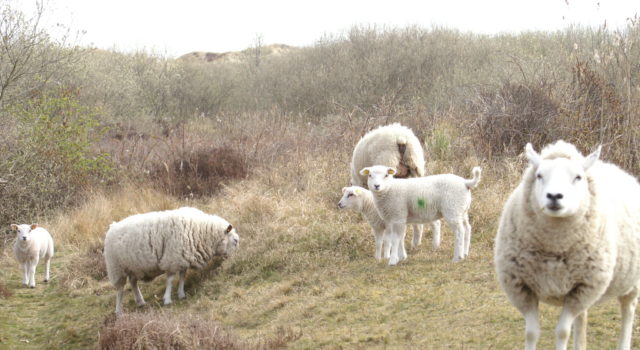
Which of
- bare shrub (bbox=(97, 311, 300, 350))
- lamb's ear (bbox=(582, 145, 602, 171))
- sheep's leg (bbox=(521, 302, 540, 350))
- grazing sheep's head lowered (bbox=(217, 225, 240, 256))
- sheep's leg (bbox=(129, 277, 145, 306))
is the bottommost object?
sheep's leg (bbox=(129, 277, 145, 306))

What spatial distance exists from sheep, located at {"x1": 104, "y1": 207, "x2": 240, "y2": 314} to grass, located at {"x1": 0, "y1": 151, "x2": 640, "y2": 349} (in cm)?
38

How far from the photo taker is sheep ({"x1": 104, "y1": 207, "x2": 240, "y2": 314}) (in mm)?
9531

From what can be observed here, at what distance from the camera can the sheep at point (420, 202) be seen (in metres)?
8.66

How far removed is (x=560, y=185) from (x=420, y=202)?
4.47 meters

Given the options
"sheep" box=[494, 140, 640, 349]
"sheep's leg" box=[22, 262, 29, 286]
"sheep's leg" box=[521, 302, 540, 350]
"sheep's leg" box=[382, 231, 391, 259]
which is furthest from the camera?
"sheep's leg" box=[22, 262, 29, 286]

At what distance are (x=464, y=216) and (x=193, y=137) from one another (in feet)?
40.1

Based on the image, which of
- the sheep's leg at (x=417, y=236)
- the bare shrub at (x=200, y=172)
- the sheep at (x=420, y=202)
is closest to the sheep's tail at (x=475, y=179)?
the sheep at (x=420, y=202)

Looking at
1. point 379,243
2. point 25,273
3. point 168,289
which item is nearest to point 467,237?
point 379,243

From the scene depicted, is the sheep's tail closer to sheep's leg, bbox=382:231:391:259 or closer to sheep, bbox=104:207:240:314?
sheep's leg, bbox=382:231:391:259

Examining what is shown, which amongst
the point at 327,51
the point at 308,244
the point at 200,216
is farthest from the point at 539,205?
the point at 327,51

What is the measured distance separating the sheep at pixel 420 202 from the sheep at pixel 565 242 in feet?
11.8

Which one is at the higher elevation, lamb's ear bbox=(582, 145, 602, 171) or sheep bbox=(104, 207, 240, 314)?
lamb's ear bbox=(582, 145, 602, 171)

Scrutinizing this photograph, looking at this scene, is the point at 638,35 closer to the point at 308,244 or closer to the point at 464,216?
the point at 464,216

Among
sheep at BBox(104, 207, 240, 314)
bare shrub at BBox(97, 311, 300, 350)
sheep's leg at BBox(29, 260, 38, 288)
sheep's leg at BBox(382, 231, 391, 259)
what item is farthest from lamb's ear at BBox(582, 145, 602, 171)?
sheep's leg at BBox(29, 260, 38, 288)
